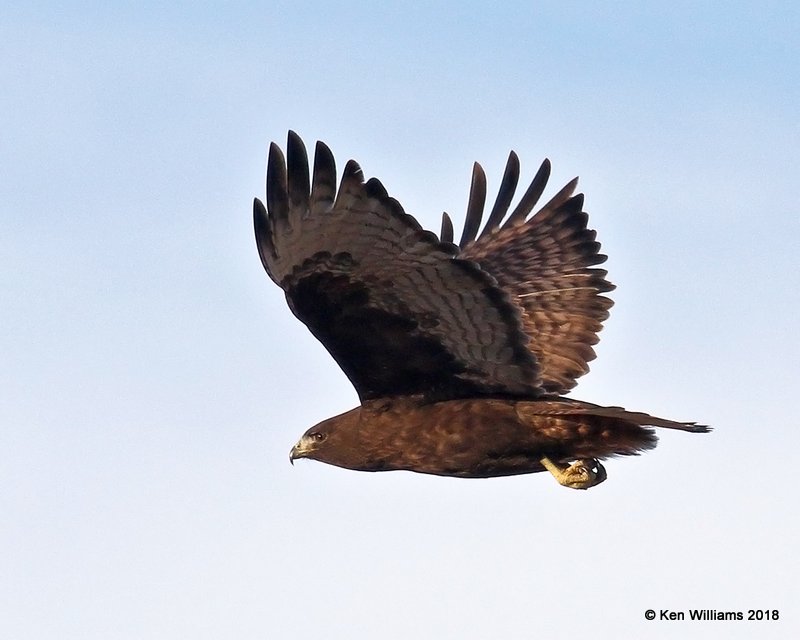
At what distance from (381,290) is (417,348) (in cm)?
68

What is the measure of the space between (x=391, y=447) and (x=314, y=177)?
2206mm

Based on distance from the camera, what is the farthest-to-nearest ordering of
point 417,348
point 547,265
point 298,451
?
point 547,265 → point 298,451 → point 417,348

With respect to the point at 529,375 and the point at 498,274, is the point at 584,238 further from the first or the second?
the point at 529,375

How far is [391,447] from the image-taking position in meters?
10.9

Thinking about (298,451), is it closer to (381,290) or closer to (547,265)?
(381,290)

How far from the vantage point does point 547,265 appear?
1269 centimetres

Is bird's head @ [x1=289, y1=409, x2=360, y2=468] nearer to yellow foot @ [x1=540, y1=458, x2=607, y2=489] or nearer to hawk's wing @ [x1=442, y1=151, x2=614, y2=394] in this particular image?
yellow foot @ [x1=540, y1=458, x2=607, y2=489]

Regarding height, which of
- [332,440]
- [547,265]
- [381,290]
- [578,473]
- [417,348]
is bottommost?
[578,473]

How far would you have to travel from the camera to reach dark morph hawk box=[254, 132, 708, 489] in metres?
9.81

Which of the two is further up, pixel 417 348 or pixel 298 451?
pixel 417 348

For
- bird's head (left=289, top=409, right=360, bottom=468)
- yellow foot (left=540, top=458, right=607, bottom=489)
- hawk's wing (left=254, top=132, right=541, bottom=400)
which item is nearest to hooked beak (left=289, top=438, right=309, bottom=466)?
bird's head (left=289, top=409, right=360, bottom=468)

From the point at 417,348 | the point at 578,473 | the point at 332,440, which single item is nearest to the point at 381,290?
the point at 417,348

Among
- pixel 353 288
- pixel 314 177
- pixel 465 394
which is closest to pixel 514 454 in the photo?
pixel 465 394

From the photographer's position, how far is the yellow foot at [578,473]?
35.3ft
